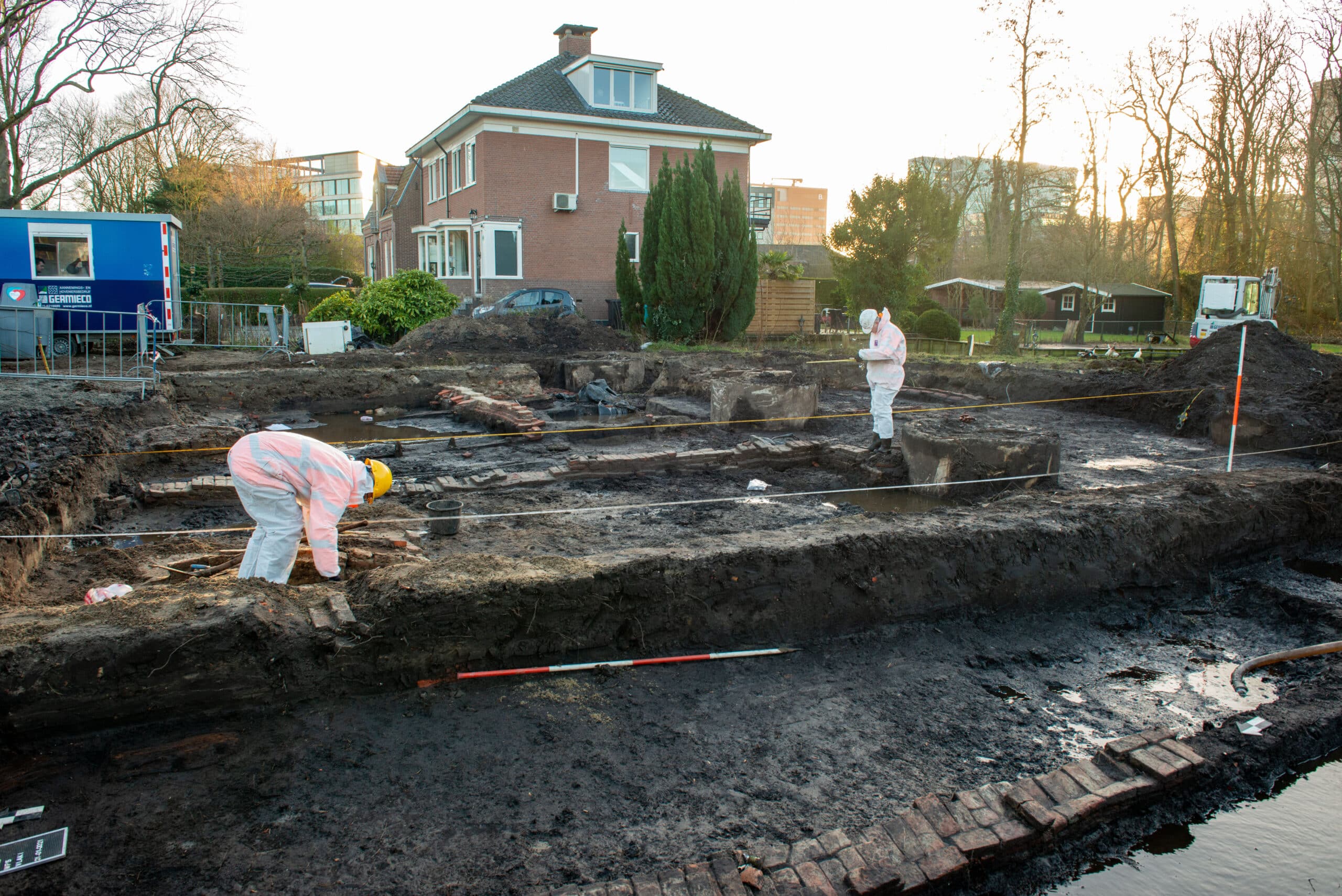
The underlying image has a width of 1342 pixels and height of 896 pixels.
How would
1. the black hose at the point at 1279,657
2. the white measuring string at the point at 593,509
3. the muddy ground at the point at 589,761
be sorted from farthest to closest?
the white measuring string at the point at 593,509 → the black hose at the point at 1279,657 → the muddy ground at the point at 589,761

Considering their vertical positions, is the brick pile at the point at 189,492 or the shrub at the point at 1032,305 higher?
the shrub at the point at 1032,305

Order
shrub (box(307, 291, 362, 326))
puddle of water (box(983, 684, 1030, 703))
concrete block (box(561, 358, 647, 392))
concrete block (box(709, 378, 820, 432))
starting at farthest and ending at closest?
shrub (box(307, 291, 362, 326)) < concrete block (box(561, 358, 647, 392)) < concrete block (box(709, 378, 820, 432)) < puddle of water (box(983, 684, 1030, 703))

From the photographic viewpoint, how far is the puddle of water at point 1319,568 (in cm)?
579

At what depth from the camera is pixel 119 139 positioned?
23406mm

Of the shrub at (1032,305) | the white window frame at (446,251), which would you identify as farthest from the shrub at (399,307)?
the shrub at (1032,305)

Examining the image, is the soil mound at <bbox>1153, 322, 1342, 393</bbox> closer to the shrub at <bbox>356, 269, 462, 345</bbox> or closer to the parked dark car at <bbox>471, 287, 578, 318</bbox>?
the parked dark car at <bbox>471, 287, 578, 318</bbox>

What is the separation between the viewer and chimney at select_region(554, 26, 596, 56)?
27.9 metres

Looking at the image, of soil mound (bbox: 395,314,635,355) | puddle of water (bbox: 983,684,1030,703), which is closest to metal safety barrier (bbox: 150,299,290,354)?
soil mound (bbox: 395,314,635,355)

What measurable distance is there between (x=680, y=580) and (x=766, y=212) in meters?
29.4

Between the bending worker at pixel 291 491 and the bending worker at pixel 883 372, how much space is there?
5846mm

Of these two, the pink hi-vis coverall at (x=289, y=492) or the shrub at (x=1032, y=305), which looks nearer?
the pink hi-vis coverall at (x=289, y=492)

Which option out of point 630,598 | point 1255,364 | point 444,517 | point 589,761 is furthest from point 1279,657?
point 1255,364

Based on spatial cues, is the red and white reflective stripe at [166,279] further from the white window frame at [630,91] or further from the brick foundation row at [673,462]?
the white window frame at [630,91]

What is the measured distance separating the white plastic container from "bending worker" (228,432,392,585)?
1327 cm
